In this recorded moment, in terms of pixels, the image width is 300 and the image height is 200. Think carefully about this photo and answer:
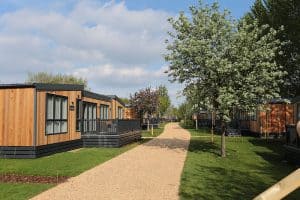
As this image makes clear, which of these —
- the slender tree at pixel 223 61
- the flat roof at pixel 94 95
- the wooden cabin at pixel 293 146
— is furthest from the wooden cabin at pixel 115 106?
the wooden cabin at pixel 293 146

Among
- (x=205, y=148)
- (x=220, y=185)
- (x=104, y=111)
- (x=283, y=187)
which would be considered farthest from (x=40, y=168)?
(x=104, y=111)

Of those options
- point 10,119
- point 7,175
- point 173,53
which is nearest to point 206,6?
→ point 173,53

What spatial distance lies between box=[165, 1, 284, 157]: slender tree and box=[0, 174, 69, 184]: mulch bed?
816 centimetres

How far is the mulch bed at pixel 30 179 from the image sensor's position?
11.1m

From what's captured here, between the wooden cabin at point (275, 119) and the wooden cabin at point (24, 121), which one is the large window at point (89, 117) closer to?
the wooden cabin at point (24, 121)

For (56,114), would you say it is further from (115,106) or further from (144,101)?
(144,101)

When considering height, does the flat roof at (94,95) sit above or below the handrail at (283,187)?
above

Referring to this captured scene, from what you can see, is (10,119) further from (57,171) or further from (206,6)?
(206,6)

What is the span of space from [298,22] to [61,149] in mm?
20290

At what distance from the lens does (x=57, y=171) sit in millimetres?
12867

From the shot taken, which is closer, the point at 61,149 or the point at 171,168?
the point at 171,168

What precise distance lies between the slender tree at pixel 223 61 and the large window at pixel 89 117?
24.4 feet

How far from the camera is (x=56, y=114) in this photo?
65.2 ft

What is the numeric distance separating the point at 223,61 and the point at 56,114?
7.72 m
